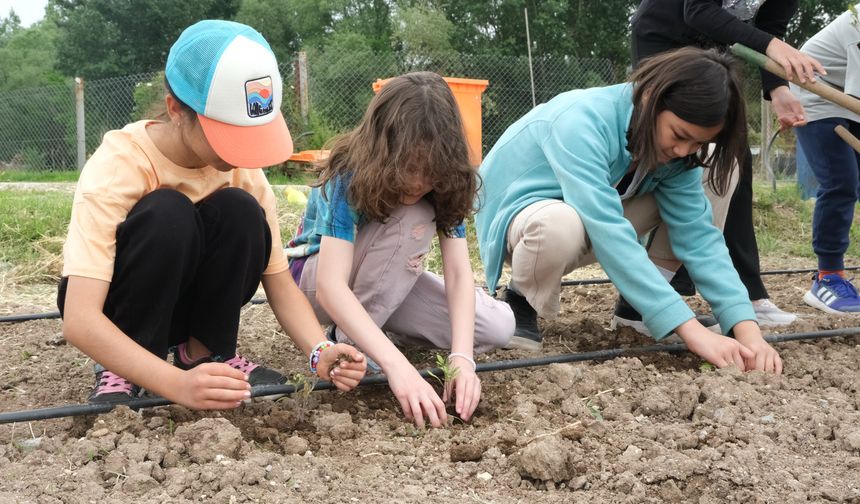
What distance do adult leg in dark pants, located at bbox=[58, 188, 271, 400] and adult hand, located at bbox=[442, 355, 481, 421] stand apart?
0.60 meters

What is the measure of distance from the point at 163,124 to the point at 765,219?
5.40m

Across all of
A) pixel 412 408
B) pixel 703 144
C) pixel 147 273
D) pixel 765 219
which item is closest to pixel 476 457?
pixel 412 408

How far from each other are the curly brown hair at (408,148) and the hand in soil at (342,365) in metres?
0.41

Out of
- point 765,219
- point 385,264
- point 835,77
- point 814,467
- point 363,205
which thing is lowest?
point 765,219

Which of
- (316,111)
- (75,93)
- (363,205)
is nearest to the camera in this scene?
(363,205)

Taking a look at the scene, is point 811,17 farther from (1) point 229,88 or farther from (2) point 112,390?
(2) point 112,390

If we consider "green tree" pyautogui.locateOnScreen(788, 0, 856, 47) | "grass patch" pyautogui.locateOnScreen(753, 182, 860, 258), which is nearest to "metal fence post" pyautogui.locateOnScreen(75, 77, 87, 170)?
"grass patch" pyautogui.locateOnScreen(753, 182, 860, 258)

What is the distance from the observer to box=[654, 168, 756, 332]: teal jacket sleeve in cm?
258

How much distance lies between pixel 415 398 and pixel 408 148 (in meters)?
0.61

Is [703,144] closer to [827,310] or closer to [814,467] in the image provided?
[814,467]

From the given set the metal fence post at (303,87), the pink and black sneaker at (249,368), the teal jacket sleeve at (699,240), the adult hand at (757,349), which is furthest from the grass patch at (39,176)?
the adult hand at (757,349)

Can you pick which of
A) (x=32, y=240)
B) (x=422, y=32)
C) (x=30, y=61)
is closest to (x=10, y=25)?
(x=30, y=61)

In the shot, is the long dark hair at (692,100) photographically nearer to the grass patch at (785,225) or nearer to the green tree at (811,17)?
the grass patch at (785,225)

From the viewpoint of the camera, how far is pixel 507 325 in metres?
2.58
